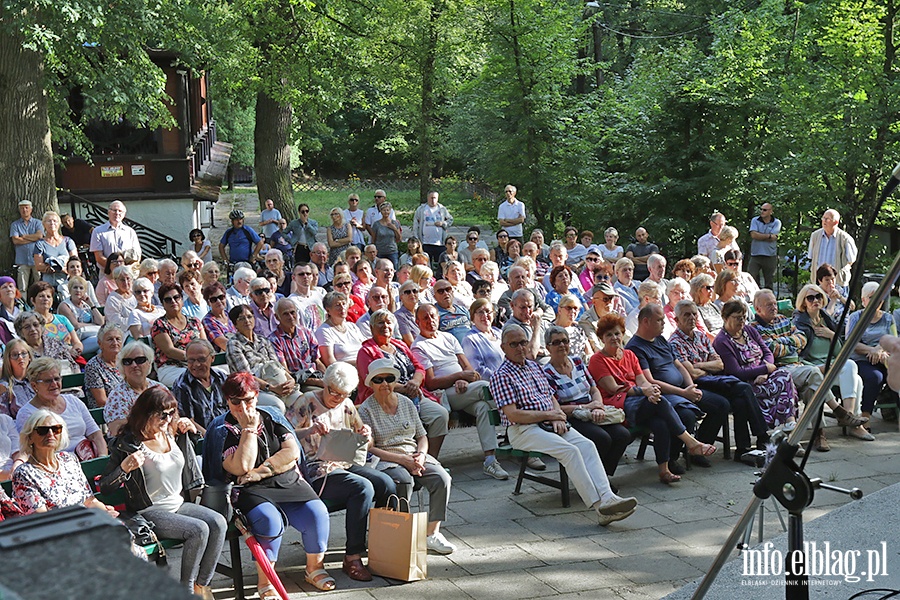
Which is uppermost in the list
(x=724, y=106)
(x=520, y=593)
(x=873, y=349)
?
(x=724, y=106)

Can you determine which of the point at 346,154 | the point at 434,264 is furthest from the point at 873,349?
the point at 346,154

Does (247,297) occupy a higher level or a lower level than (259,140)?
lower

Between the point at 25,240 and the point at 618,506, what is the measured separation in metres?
9.64

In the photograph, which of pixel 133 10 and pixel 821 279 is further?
pixel 133 10

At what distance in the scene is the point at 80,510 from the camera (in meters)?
1.35

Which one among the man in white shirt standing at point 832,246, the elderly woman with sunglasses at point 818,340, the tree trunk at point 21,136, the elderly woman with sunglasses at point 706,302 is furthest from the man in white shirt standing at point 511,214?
the elderly woman with sunglasses at point 818,340

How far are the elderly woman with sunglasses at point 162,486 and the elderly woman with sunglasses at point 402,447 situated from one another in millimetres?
1281

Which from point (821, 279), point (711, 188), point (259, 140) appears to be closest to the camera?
point (821, 279)

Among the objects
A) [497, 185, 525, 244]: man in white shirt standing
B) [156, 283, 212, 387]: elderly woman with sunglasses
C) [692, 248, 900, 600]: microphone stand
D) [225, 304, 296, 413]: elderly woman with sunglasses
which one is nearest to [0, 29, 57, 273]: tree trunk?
[156, 283, 212, 387]: elderly woman with sunglasses

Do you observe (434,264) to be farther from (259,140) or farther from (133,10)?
(259,140)

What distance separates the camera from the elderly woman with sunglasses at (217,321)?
8648mm

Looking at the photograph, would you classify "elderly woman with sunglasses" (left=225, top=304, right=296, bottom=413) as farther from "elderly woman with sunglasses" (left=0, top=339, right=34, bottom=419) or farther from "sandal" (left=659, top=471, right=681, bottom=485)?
"sandal" (left=659, top=471, right=681, bottom=485)

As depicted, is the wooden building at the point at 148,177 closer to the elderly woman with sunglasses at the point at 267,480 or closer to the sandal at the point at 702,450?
the sandal at the point at 702,450

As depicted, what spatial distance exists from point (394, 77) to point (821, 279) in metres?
14.0
